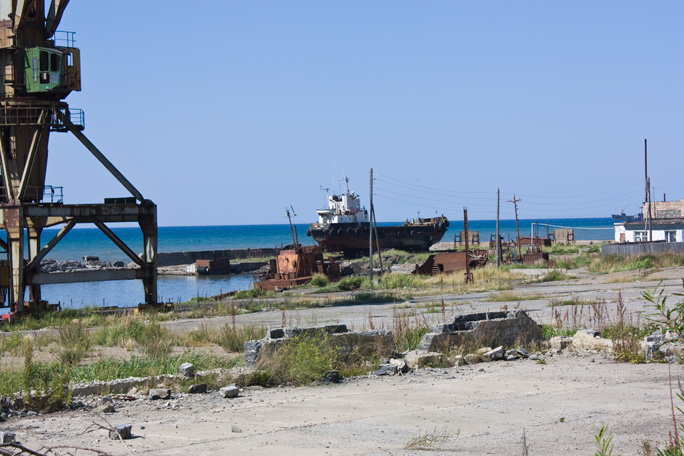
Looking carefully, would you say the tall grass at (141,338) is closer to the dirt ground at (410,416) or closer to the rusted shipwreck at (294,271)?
the dirt ground at (410,416)

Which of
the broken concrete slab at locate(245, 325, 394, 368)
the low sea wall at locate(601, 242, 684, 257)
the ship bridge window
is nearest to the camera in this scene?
the broken concrete slab at locate(245, 325, 394, 368)

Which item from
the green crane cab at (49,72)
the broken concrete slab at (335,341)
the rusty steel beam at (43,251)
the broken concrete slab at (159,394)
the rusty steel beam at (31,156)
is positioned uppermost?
the green crane cab at (49,72)

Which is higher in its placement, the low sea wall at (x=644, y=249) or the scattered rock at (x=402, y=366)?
the low sea wall at (x=644, y=249)

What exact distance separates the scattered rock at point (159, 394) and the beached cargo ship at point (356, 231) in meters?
65.9

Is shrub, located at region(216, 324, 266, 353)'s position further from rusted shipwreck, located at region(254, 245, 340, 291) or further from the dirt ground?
rusted shipwreck, located at region(254, 245, 340, 291)

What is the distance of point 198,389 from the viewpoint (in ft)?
35.5

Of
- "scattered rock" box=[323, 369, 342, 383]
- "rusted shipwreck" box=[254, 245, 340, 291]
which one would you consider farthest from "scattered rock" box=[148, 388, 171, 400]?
"rusted shipwreck" box=[254, 245, 340, 291]

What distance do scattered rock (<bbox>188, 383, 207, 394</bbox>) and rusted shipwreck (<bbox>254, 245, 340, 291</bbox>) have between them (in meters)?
33.2

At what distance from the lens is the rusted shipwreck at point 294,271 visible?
4494 centimetres

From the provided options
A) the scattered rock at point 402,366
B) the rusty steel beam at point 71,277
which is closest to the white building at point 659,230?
the rusty steel beam at point 71,277

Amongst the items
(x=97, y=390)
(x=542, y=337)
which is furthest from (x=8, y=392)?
(x=542, y=337)

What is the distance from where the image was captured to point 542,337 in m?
15.3

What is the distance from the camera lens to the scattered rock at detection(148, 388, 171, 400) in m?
10.3

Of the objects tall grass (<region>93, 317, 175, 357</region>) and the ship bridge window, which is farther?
the ship bridge window
